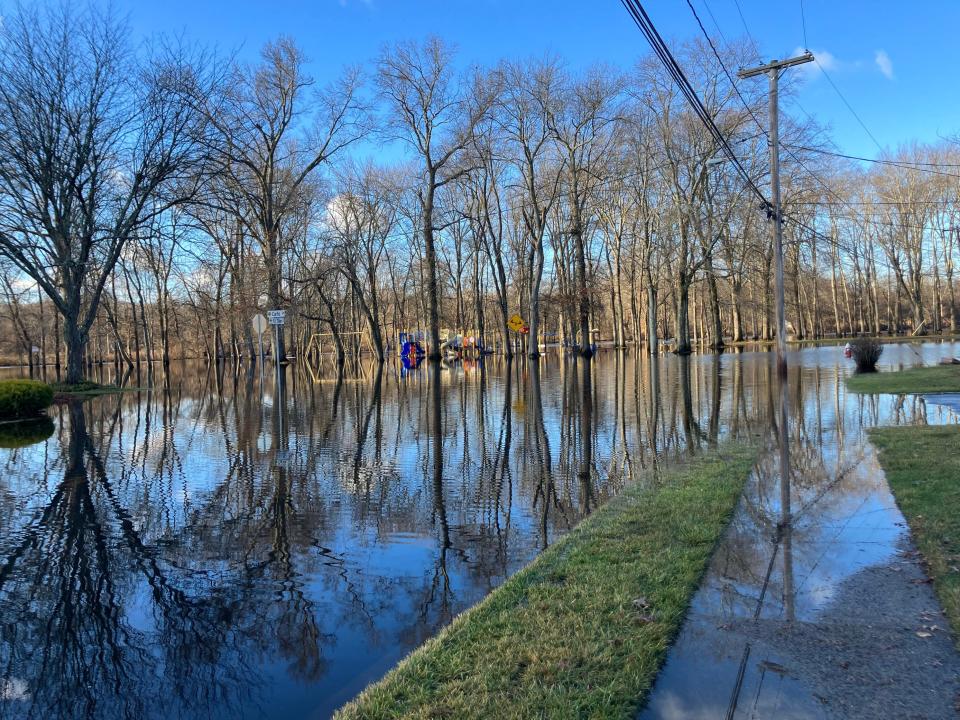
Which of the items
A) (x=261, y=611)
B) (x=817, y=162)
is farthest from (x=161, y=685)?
(x=817, y=162)

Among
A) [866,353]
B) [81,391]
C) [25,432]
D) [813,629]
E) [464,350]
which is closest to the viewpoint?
[813,629]

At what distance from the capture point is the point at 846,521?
635 cm

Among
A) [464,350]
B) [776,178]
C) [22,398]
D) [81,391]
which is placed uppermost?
[776,178]

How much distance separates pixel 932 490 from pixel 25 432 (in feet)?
57.9

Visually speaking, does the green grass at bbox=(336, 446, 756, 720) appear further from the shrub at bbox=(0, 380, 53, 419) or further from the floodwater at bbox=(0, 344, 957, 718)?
the shrub at bbox=(0, 380, 53, 419)

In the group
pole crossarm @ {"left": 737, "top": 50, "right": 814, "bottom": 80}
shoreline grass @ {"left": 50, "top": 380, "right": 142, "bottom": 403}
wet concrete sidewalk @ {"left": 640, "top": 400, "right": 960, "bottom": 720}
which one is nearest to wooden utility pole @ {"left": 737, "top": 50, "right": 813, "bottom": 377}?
pole crossarm @ {"left": 737, "top": 50, "right": 814, "bottom": 80}

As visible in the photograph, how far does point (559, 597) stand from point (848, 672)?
1718 mm

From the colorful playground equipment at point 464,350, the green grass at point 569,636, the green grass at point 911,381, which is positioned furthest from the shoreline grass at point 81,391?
the colorful playground equipment at point 464,350

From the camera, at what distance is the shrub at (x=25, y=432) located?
540 inches

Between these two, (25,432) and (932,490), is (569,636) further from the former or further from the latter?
(25,432)

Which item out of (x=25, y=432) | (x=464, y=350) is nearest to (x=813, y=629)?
(x=25, y=432)

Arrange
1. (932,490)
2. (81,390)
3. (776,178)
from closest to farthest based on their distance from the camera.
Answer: (932,490) → (776,178) → (81,390)

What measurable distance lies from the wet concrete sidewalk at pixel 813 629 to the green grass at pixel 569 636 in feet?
0.55

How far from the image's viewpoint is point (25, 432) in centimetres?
1559
